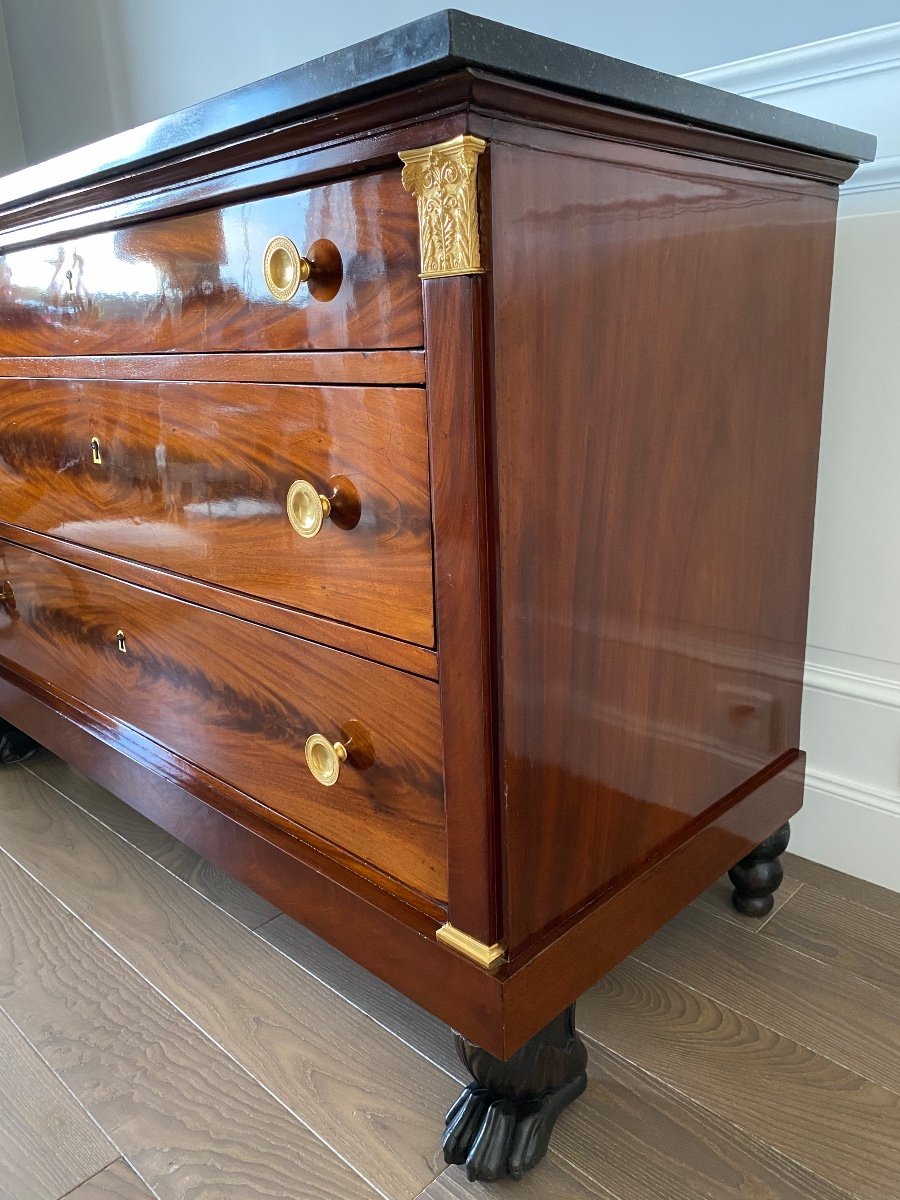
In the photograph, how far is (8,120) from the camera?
2.06m

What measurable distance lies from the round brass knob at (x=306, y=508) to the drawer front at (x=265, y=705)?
11 cm

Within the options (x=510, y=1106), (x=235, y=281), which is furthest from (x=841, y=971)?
(x=235, y=281)

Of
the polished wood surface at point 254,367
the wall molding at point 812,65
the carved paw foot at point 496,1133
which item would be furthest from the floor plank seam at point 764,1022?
the wall molding at point 812,65

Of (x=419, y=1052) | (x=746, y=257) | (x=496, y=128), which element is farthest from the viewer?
(x=419, y=1052)

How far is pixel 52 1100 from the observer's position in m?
0.85

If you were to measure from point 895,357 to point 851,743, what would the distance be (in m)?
0.44

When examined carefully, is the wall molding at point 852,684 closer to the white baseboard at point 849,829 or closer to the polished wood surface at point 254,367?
the white baseboard at point 849,829

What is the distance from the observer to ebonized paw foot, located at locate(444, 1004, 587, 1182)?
2.42 feet

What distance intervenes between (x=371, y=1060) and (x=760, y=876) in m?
0.46

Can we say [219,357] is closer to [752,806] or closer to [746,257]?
[746,257]

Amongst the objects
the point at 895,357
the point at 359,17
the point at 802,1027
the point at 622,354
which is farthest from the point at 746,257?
the point at 359,17

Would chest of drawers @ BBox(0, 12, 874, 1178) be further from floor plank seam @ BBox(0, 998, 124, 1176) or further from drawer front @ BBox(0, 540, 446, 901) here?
floor plank seam @ BBox(0, 998, 124, 1176)

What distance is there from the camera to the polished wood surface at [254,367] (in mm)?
618

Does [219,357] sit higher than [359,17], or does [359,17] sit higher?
[359,17]
